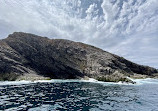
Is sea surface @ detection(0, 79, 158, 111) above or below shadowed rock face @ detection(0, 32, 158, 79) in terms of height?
below

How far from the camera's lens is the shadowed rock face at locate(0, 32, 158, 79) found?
293 ft

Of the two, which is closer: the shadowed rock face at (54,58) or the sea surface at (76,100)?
the sea surface at (76,100)

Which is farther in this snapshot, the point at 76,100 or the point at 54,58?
the point at 54,58

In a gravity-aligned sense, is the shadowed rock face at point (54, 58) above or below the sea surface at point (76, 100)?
above

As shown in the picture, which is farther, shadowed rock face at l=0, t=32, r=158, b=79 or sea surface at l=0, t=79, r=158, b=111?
shadowed rock face at l=0, t=32, r=158, b=79

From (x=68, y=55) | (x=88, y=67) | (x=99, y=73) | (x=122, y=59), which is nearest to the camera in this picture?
(x=99, y=73)

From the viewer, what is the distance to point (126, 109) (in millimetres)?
19641

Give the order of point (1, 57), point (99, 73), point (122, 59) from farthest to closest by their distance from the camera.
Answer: point (122, 59), point (99, 73), point (1, 57)

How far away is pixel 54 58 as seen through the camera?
334 ft

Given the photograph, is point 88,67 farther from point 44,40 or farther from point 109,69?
point 44,40

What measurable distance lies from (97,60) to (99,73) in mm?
15322

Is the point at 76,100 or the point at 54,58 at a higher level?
the point at 54,58

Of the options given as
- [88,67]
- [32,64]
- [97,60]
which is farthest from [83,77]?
[32,64]

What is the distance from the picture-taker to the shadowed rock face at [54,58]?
89181mm
